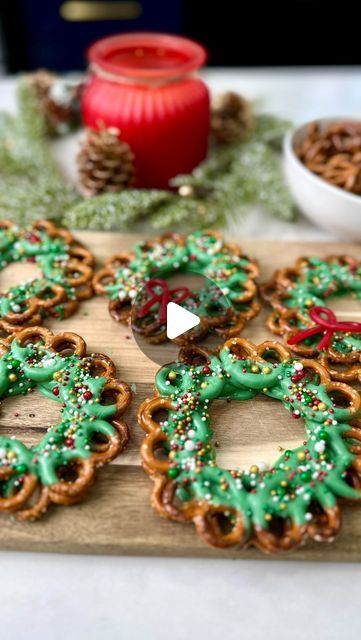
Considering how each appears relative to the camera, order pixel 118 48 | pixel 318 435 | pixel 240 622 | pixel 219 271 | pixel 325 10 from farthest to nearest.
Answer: pixel 325 10 → pixel 118 48 → pixel 219 271 → pixel 318 435 → pixel 240 622

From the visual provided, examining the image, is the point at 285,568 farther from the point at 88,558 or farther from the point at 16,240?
the point at 16,240

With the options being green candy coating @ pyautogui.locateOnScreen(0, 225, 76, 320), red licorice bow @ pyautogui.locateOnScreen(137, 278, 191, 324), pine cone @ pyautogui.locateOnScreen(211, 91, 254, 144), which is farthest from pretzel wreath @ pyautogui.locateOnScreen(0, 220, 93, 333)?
pine cone @ pyautogui.locateOnScreen(211, 91, 254, 144)

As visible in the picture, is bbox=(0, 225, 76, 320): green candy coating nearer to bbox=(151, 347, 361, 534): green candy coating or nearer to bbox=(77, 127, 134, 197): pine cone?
bbox=(77, 127, 134, 197): pine cone

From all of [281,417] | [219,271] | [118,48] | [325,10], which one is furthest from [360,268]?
[325,10]

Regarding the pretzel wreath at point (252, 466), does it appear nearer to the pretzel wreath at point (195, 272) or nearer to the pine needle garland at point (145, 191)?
the pretzel wreath at point (195, 272)

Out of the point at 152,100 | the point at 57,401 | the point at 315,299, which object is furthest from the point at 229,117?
the point at 57,401
